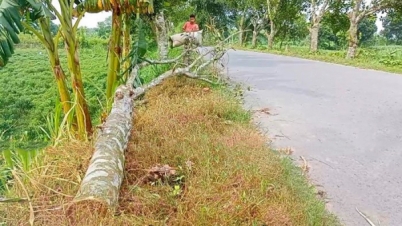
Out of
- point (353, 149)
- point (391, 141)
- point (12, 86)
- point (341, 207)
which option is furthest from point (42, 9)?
point (12, 86)

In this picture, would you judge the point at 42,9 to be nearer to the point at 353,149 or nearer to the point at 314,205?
the point at 314,205

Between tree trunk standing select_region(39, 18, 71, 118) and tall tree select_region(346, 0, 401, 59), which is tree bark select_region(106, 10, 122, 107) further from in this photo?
tall tree select_region(346, 0, 401, 59)

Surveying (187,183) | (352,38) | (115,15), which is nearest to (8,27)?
(187,183)

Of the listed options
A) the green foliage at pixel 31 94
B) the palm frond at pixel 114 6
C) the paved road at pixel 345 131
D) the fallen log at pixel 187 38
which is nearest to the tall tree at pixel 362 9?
the paved road at pixel 345 131

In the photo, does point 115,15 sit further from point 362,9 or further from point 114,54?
point 362,9

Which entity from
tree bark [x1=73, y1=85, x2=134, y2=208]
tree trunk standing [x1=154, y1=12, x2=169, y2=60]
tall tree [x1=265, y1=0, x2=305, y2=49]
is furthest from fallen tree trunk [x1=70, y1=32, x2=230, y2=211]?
tall tree [x1=265, y1=0, x2=305, y2=49]

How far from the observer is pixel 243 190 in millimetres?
2234

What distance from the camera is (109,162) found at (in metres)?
2.30

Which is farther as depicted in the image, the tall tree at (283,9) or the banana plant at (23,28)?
the tall tree at (283,9)

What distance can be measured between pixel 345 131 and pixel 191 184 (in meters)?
2.32

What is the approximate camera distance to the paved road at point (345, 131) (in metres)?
2.52

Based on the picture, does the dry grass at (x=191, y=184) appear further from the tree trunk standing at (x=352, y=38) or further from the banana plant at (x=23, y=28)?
the tree trunk standing at (x=352, y=38)

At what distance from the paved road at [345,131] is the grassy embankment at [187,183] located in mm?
332

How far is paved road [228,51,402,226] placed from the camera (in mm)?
2516
